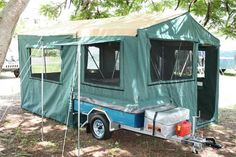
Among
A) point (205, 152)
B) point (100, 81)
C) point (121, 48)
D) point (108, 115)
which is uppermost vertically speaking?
point (121, 48)

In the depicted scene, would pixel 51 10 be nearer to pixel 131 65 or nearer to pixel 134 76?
pixel 131 65

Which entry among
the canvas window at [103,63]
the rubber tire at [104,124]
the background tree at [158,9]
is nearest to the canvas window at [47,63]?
the canvas window at [103,63]

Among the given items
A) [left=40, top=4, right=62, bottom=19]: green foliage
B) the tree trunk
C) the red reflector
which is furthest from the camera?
[left=40, top=4, right=62, bottom=19]: green foliage

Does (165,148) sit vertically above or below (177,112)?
below

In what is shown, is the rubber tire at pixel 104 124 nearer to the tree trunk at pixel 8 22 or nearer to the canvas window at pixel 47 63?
the canvas window at pixel 47 63

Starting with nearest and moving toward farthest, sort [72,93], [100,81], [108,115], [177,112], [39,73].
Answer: [177,112]
[108,115]
[100,81]
[72,93]
[39,73]

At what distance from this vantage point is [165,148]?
6719 mm

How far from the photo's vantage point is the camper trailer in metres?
6.43

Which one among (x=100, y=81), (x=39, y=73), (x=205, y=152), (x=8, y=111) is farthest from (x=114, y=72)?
(x=8, y=111)

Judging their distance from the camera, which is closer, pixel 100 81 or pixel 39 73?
pixel 100 81

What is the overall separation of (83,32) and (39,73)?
260cm

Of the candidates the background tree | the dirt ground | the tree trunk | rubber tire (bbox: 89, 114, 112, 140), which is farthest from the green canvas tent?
the background tree

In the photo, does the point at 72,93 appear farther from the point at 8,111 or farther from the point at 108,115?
the point at 8,111

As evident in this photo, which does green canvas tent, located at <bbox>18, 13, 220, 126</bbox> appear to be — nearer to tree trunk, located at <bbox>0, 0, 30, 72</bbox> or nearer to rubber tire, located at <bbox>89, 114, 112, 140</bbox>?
rubber tire, located at <bbox>89, 114, 112, 140</bbox>
